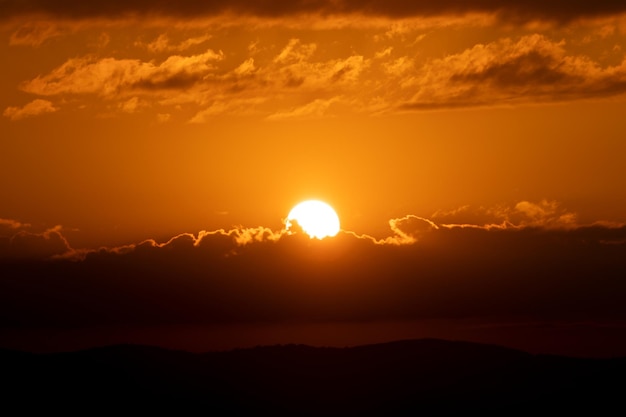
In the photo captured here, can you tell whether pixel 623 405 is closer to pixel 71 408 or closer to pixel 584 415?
pixel 584 415

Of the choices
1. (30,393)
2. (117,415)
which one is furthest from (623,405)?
(30,393)

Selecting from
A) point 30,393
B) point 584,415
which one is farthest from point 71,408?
point 584,415

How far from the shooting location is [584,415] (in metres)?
200

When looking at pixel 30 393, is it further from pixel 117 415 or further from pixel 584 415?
pixel 584 415

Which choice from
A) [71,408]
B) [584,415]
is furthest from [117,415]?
[584,415]

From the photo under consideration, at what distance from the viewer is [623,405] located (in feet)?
654

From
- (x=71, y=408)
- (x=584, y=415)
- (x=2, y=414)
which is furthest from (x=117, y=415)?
(x=584, y=415)

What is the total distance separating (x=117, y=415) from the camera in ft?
653

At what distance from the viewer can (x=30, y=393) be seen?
197625mm

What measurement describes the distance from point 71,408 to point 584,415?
101m

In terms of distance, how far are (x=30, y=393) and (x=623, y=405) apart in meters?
117

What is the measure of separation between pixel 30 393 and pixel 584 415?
360 ft

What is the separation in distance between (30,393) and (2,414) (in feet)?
28.6

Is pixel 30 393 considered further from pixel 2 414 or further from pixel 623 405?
pixel 623 405
